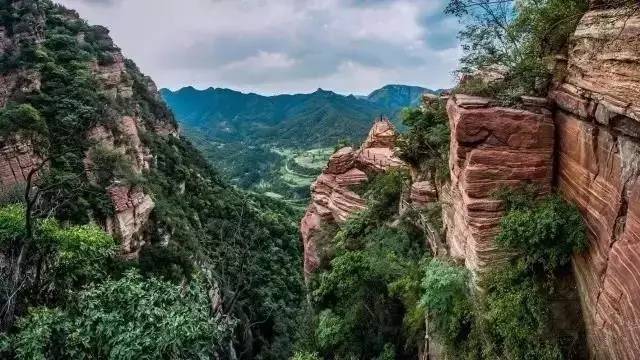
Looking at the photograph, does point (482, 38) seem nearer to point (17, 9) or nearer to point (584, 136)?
point (584, 136)

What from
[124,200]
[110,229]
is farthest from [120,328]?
[124,200]

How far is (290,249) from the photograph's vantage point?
205 feet

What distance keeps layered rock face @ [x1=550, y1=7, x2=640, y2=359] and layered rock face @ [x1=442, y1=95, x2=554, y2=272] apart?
0.61 m

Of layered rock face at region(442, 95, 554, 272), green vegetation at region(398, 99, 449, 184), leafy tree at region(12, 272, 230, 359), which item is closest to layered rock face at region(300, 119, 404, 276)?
green vegetation at region(398, 99, 449, 184)

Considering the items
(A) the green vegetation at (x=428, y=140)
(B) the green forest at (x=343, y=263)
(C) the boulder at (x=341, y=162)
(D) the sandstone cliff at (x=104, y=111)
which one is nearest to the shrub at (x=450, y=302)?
(B) the green forest at (x=343, y=263)

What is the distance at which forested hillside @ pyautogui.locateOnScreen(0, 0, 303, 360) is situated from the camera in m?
10.3

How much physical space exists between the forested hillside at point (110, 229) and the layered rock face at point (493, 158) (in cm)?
695

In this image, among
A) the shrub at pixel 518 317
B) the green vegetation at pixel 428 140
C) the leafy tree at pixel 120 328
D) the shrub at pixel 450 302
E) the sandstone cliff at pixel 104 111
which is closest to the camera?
the leafy tree at pixel 120 328

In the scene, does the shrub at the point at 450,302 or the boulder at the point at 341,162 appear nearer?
the shrub at the point at 450,302

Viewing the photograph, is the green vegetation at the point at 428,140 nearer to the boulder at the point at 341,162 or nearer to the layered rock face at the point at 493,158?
the layered rock face at the point at 493,158

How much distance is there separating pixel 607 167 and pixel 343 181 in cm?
1947

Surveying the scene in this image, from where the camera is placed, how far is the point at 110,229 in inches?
1362

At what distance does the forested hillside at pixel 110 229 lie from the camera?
33.8 ft

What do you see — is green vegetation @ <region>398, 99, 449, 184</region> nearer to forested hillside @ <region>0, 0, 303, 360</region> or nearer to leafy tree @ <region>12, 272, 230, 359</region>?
forested hillside @ <region>0, 0, 303, 360</region>
